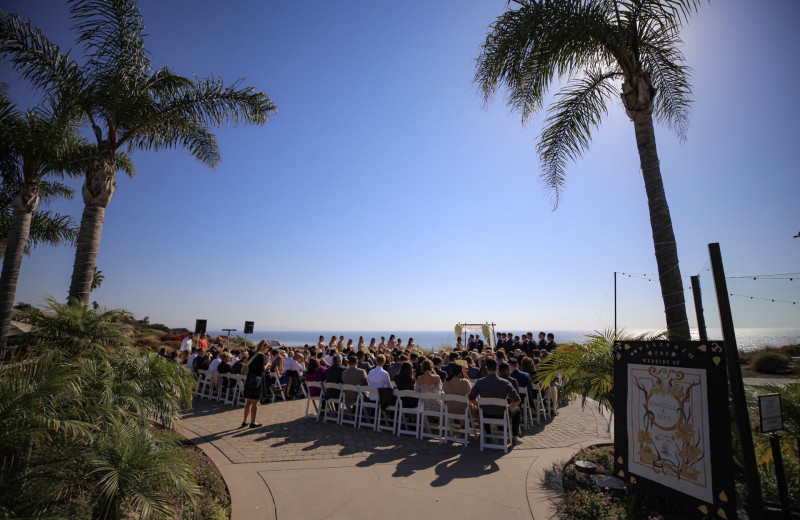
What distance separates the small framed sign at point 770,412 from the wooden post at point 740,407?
17 cm

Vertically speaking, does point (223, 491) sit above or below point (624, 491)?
below

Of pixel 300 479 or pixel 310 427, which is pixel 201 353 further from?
pixel 300 479

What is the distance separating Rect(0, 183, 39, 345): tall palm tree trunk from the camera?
9.79 metres

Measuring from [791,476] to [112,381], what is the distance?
8.39 metres

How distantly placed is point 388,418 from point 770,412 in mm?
6247

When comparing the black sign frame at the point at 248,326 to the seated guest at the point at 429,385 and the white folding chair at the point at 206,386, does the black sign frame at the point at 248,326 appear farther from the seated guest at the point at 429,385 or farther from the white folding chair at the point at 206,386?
the seated guest at the point at 429,385

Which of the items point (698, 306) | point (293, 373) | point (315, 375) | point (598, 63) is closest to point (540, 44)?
point (598, 63)

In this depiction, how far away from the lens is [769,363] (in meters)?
7.70

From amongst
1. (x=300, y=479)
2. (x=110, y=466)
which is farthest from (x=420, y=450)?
(x=110, y=466)

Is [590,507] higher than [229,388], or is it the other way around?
[590,507]

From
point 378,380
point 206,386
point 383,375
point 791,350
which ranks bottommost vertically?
point 206,386

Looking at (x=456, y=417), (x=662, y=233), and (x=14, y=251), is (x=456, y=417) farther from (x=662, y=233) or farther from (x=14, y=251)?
(x=14, y=251)

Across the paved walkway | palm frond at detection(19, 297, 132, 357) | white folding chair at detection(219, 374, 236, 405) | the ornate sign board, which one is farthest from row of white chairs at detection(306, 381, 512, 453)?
palm frond at detection(19, 297, 132, 357)

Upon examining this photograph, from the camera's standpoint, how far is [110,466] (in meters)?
3.20
